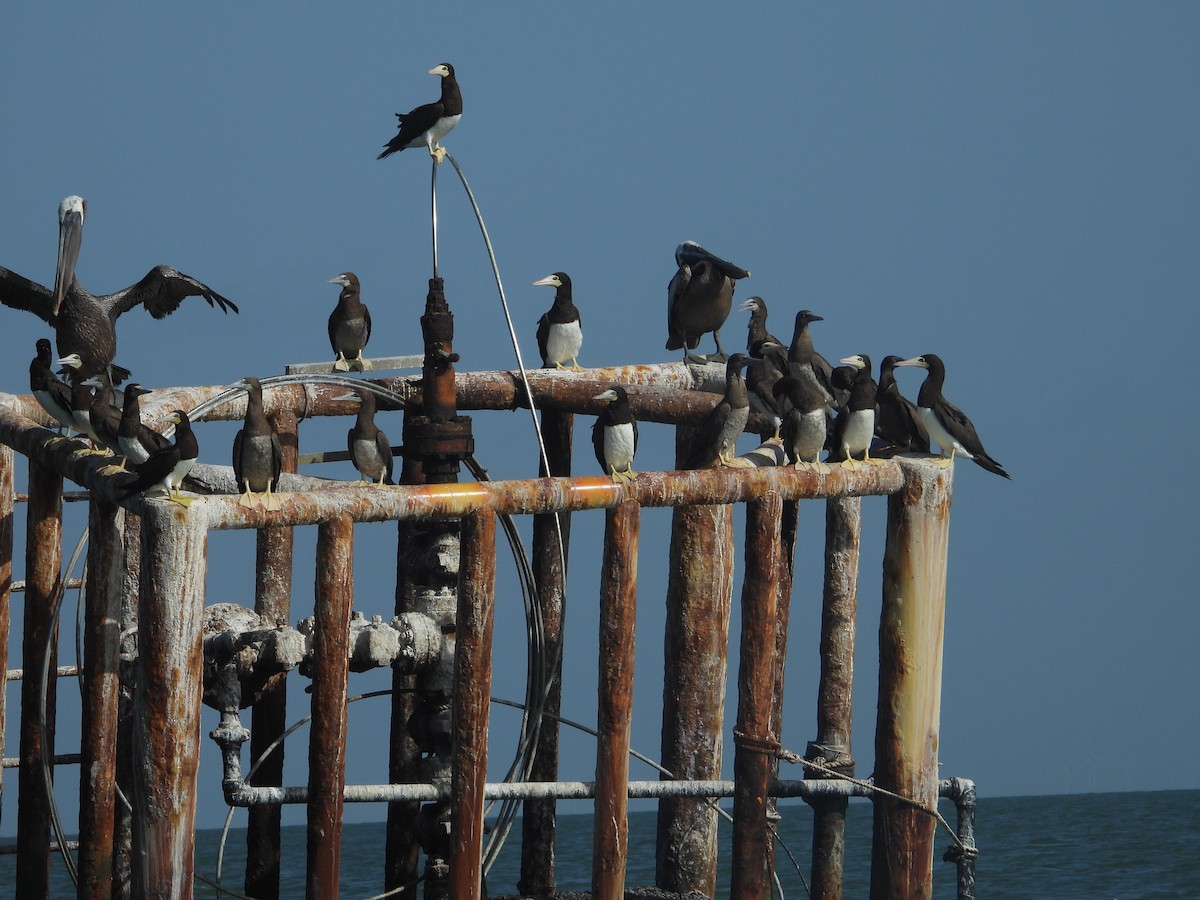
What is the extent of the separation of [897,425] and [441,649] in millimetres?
3818

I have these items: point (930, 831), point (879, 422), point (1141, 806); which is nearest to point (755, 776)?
point (930, 831)

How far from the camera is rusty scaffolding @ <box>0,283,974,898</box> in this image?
42.9ft

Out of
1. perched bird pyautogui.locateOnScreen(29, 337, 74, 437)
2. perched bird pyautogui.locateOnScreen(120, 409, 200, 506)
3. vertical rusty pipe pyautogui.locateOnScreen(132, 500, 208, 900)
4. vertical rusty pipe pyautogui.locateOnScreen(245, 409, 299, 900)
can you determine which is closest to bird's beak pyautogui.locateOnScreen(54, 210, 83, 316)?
perched bird pyautogui.locateOnScreen(29, 337, 74, 437)

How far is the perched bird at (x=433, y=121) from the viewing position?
17.1 m

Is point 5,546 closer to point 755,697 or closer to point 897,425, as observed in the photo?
point 755,697

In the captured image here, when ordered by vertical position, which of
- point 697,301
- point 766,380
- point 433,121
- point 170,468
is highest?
point 433,121

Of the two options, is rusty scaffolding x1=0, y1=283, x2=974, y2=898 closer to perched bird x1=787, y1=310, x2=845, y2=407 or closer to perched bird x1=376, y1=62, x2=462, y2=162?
perched bird x1=787, y1=310, x2=845, y2=407

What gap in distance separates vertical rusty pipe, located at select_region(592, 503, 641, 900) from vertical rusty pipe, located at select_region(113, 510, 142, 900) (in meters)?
3.98

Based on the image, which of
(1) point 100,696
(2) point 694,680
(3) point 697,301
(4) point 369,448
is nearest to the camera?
(1) point 100,696

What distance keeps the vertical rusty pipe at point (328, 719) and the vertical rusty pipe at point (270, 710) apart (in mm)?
2508

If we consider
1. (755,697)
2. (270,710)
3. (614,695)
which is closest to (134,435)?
(614,695)

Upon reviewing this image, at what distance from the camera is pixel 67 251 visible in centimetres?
1688

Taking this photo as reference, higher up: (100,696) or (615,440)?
(615,440)

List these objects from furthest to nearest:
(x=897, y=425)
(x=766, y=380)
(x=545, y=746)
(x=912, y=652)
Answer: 1. (x=545, y=746)
2. (x=766, y=380)
3. (x=897, y=425)
4. (x=912, y=652)
